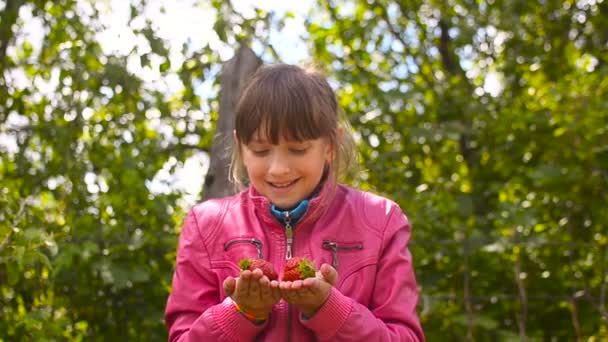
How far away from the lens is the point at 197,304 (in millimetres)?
2430

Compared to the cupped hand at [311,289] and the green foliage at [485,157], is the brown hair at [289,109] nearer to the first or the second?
the cupped hand at [311,289]

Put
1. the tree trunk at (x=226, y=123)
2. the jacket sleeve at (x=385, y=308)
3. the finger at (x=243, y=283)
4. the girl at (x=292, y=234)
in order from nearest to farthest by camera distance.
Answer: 1. the finger at (x=243, y=283)
2. the jacket sleeve at (x=385, y=308)
3. the girl at (x=292, y=234)
4. the tree trunk at (x=226, y=123)

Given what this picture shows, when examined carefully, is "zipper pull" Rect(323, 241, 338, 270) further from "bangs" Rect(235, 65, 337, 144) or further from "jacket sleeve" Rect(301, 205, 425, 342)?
"bangs" Rect(235, 65, 337, 144)

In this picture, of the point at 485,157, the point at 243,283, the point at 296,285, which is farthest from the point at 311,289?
the point at 485,157

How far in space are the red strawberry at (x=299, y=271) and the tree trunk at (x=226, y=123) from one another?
113 cm

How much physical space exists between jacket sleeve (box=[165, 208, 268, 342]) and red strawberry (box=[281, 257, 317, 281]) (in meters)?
0.20

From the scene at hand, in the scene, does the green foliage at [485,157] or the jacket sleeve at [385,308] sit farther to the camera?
the green foliage at [485,157]

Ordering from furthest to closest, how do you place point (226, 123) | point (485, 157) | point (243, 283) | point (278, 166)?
point (485, 157)
point (226, 123)
point (278, 166)
point (243, 283)

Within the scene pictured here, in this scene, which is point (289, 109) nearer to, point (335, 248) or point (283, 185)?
point (283, 185)

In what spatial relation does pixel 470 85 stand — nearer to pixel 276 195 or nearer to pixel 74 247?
pixel 74 247

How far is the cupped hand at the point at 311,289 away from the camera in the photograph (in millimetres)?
2094

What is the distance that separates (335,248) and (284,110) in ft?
1.26

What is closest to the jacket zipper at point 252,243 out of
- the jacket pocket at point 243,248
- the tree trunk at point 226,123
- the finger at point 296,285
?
the jacket pocket at point 243,248

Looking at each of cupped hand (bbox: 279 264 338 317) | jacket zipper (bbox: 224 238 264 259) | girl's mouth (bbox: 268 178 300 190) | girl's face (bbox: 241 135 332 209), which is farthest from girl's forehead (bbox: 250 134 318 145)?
cupped hand (bbox: 279 264 338 317)
